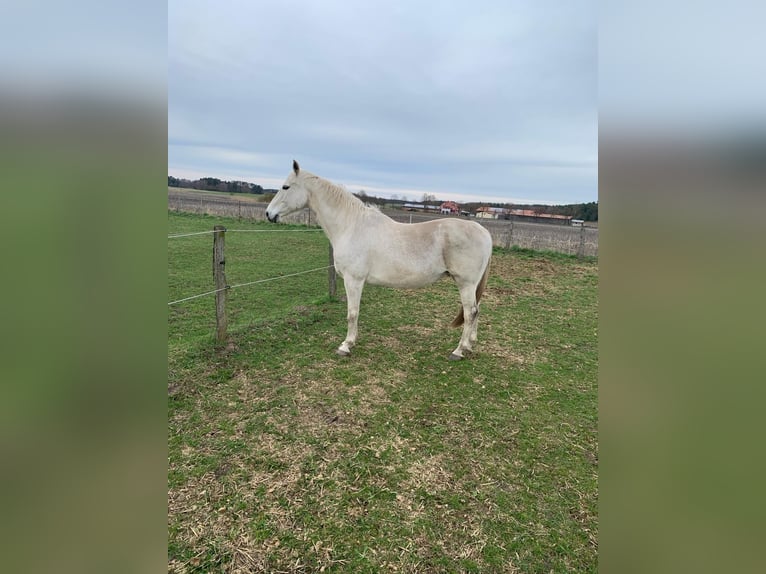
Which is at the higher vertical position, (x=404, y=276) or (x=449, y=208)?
(x=449, y=208)

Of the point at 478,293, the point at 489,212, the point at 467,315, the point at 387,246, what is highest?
the point at 489,212

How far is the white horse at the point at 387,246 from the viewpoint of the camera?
3902mm

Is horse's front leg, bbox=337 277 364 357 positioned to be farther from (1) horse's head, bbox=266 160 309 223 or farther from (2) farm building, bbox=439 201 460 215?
(2) farm building, bbox=439 201 460 215

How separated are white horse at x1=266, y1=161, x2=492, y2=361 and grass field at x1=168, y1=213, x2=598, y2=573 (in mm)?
613

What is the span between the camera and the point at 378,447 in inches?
97.2

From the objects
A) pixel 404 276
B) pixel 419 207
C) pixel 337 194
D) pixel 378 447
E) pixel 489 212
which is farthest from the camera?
pixel 419 207

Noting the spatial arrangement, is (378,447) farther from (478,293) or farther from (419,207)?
(419,207)

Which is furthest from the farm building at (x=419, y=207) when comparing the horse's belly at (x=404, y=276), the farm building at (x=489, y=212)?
the horse's belly at (x=404, y=276)

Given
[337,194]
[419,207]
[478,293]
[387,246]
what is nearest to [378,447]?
[387,246]

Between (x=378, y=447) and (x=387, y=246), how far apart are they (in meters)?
2.09

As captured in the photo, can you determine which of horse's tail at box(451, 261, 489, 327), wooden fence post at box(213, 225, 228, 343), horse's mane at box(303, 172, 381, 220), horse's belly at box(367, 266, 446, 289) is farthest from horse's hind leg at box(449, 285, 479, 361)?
wooden fence post at box(213, 225, 228, 343)

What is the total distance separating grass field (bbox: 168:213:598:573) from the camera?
1.76m

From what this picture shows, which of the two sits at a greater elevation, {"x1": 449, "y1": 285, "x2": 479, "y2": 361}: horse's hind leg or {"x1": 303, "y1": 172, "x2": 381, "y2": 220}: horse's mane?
{"x1": 303, "y1": 172, "x2": 381, "y2": 220}: horse's mane

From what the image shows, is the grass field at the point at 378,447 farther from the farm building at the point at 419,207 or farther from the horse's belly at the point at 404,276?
the farm building at the point at 419,207
